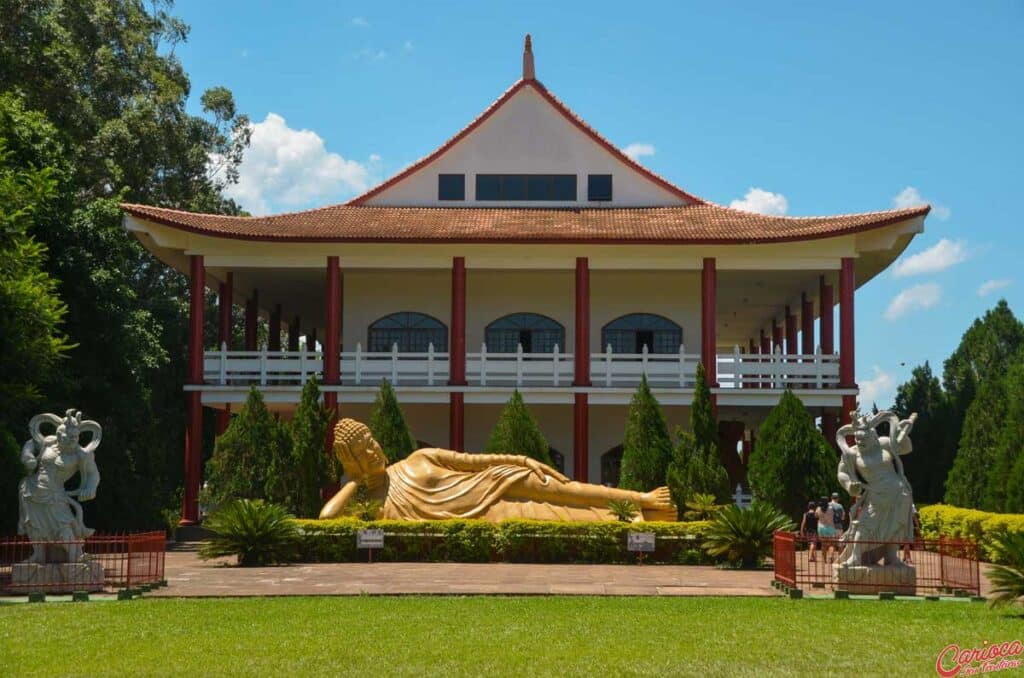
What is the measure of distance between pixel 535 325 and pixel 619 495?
1163 centimetres

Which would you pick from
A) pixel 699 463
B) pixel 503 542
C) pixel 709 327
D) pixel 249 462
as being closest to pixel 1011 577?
pixel 503 542

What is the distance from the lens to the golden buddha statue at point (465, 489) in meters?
22.2

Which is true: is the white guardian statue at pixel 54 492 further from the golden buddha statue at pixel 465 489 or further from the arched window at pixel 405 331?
the arched window at pixel 405 331

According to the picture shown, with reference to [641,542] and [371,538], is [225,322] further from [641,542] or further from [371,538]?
[641,542]

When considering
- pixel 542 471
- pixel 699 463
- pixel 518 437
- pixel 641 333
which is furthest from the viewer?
pixel 641 333

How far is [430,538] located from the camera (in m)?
21.2

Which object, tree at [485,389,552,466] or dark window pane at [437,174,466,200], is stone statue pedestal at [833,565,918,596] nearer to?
tree at [485,389,552,466]

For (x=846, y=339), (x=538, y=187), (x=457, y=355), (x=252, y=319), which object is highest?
(x=538, y=187)

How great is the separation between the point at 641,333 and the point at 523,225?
489cm

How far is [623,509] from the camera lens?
874 inches

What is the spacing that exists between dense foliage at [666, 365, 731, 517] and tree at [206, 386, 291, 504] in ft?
25.1

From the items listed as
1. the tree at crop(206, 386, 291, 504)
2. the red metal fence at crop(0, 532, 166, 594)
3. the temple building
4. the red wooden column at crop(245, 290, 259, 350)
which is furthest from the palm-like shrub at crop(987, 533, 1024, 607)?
the red wooden column at crop(245, 290, 259, 350)

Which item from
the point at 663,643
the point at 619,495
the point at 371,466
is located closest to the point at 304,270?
the point at 371,466

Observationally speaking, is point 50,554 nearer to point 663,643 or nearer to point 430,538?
point 430,538
